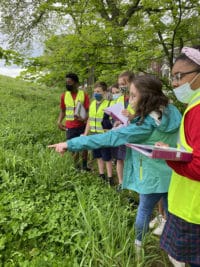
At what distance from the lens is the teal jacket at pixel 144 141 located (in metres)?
2.39

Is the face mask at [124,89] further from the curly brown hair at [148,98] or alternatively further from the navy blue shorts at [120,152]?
the curly brown hair at [148,98]

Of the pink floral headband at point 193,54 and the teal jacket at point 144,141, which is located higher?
the pink floral headband at point 193,54

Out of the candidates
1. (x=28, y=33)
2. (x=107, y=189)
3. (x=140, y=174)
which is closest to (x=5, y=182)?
(x=107, y=189)

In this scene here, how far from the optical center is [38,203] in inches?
134

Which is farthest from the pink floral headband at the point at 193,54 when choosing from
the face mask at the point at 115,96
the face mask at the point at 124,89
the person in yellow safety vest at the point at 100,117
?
the person in yellow safety vest at the point at 100,117

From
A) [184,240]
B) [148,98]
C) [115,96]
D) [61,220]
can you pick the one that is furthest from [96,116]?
[184,240]

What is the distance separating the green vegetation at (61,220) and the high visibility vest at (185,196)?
2.55ft

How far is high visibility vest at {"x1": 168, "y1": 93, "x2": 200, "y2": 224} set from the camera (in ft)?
6.17

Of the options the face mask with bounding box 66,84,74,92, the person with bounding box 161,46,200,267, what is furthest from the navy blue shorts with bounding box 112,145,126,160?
the person with bounding box 161,46,200,267

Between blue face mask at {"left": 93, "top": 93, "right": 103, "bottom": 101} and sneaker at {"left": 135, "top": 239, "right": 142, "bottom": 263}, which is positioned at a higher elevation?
blue face mask at {"left": 93, "top": 93, "right": 103, "bottom": 101}

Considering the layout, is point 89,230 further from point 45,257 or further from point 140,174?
point 140,174

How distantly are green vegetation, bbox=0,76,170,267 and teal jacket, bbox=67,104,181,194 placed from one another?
48cm

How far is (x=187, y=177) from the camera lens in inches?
71.9

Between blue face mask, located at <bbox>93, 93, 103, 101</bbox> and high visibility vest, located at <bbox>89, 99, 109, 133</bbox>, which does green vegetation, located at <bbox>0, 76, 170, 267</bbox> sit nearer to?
high visibility vest, located at <bbox>89, 99, 109, 133</bbox>
